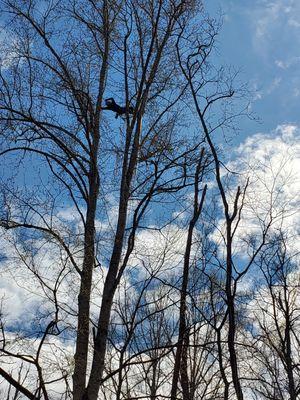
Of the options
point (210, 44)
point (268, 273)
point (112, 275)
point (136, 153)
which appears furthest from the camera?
point (268, 273)

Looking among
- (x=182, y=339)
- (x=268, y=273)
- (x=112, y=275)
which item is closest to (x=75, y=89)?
(x=112, y=275)

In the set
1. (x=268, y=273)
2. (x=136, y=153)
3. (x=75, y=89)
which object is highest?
(x=75, y=89)

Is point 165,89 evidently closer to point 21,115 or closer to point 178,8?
point 178,8

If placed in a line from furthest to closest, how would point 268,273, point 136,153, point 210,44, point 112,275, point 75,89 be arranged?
point 268,273 → point 75,89 → point 210,44 → point 136,153 → point 112,275

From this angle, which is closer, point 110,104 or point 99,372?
point 99,372

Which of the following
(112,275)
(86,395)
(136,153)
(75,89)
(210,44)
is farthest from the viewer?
(75,89)

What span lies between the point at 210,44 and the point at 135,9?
1079mm

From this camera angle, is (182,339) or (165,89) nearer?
(182,339)

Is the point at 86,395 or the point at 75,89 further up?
the point at 75,89

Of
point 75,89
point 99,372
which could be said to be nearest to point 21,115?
point 75,89

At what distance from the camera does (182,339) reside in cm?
441

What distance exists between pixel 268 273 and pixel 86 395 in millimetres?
5053

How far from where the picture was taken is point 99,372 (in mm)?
4371

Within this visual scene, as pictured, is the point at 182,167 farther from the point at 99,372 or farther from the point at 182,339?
the point at 99,372
